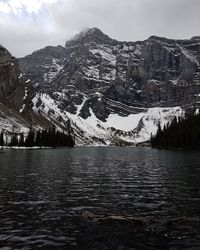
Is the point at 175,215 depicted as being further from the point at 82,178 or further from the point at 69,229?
the point at 82,178

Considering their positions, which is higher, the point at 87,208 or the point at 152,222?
the point at 87,208

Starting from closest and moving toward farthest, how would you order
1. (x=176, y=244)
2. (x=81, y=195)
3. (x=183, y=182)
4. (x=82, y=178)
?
(x=176, y=244) → (x=81, y=195) → (x=183, y=182) → (x=82, y=178)

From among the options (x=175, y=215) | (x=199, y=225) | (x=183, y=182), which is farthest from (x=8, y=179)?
(x=199, y=225)

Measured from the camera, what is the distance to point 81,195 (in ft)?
147

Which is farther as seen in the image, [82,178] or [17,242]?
[82,178]

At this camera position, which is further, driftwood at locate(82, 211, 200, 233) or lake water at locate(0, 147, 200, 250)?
driftwood at locate(82, 211, 200, 233)

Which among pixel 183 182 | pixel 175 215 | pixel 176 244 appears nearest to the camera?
pixel 176 244

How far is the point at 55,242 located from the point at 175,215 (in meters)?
12.6

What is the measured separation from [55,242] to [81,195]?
19662 mm

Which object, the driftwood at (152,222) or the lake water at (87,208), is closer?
the lake water at (87,208)

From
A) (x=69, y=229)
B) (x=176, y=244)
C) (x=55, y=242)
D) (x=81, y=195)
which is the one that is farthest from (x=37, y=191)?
(x=176, y=244)

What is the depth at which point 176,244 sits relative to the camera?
2455cm

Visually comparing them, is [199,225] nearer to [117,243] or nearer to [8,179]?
[117,243]

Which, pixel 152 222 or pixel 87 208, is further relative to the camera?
pixel 87 208
